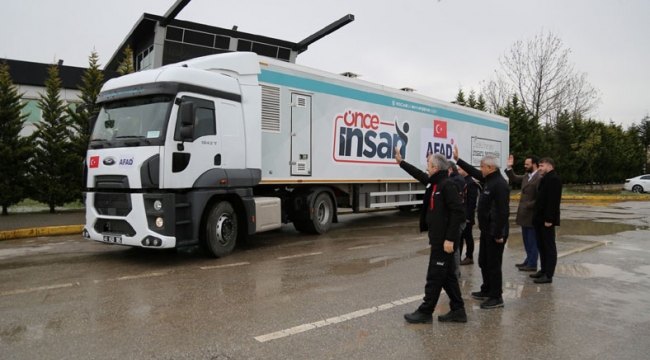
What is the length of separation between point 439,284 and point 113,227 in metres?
5.24

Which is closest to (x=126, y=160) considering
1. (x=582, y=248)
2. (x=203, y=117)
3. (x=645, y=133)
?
(x=203, y=117)

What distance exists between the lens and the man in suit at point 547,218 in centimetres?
639

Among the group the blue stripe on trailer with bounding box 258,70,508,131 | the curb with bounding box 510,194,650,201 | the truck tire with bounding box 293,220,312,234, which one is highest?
the blue stripe on trailer with bounding box 258,70,508,131

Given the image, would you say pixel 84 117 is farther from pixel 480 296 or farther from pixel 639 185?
pixel 639 185

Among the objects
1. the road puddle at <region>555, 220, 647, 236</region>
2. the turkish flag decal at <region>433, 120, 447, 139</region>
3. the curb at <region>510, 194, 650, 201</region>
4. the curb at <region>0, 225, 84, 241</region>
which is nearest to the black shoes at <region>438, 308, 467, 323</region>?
Result: the road puddle at <region>555, 220, 647, 236</region>

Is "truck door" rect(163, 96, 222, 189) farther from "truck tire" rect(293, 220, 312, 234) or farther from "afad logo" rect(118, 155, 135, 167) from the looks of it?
"truck tire" rect(293, 220, 312, 234)

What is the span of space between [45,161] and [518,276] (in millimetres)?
13471

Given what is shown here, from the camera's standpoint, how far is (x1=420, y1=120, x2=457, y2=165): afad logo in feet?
45.8

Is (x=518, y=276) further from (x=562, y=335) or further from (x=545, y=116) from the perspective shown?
(x=545, y=116)

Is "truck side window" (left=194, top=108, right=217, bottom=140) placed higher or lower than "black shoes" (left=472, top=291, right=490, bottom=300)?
higher

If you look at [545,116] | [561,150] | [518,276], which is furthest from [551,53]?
[518,276]

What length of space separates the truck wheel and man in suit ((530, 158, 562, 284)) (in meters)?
5.19

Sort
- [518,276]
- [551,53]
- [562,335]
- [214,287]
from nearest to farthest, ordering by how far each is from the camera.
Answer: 1. [562,335]
2. [214,287]
3. [518,276]
4. [551,53]

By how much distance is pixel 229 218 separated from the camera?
322 inches
